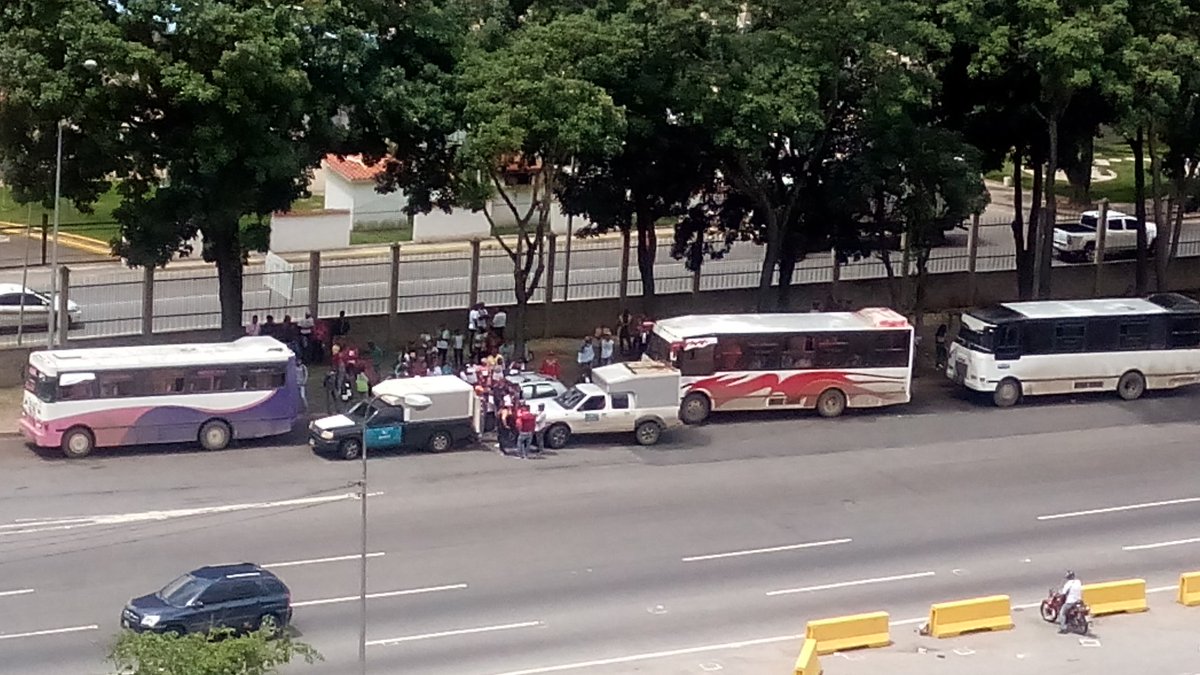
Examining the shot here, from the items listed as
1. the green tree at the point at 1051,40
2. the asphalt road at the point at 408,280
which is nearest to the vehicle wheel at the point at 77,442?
the asphalt road at the point at 408,280

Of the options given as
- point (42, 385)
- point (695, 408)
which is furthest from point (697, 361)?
point (42, 385)

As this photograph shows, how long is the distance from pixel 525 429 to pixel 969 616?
11.3 meters

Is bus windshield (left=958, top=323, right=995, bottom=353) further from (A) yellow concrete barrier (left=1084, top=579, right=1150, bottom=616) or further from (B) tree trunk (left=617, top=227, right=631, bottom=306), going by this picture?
(A) yellow concrete barrier (left=1084, top=579, right=1150, bottom=616)

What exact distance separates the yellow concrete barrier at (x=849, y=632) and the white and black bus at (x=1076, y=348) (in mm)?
15677

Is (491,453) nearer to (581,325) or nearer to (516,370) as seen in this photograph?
(516,370)

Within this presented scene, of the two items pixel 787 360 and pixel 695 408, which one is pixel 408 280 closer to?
pixel 695 408

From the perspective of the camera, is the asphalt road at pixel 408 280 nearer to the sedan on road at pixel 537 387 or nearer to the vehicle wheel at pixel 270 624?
the sedan on road at pixel 537 387

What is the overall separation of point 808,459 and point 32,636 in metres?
17.3

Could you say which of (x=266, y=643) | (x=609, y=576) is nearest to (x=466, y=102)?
(x=609, y=576)

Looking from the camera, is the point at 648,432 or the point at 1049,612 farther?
the point at 648,432

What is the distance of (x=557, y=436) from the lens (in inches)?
1547

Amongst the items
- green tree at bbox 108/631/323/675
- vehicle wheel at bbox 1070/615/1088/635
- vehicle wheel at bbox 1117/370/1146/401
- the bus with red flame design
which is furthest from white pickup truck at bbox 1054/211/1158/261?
green tree at bbox 108/631/323/675

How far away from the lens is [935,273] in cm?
5375

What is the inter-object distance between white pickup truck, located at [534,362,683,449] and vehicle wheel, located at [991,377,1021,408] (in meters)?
8.58
